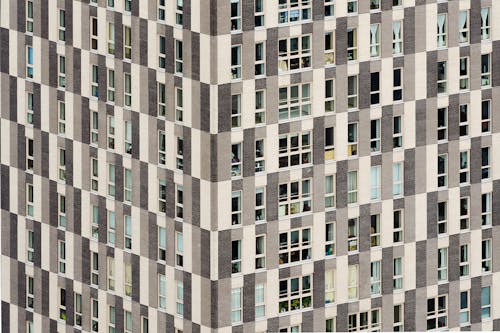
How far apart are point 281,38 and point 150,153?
8.30 metres

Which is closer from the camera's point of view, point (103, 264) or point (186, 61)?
point (186, 61)

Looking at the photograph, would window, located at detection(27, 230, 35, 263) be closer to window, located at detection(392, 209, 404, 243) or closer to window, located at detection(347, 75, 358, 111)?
window, located at detection(392, 209, 404, 243)

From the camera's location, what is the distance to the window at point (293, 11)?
5182 inches

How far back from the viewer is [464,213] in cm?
14000

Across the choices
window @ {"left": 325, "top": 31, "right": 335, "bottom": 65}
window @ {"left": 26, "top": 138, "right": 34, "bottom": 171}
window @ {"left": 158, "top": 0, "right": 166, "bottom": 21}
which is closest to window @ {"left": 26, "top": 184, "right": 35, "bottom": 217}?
window @ {"left": 26, "top": 138, "right": 34, "bottom": 171}

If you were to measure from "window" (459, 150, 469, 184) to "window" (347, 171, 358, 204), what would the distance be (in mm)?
5986

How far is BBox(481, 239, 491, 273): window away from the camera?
463 feet

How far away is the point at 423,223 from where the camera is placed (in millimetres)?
138750

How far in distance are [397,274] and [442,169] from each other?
5.32m

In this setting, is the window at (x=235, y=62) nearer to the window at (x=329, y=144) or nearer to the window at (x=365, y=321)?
the window at (x=329, y=144)

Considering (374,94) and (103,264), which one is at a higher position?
(374,94)

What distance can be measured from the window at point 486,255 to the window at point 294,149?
1165cm

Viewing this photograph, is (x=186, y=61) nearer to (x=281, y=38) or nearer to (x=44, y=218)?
(x=281, y=38)

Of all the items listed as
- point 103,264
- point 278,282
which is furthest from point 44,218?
point 278,282
